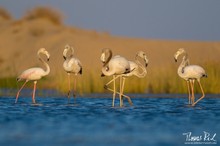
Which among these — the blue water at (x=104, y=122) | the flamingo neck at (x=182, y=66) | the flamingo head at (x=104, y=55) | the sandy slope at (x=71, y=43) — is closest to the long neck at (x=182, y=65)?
the flamingo neck at (x=182, y=66)

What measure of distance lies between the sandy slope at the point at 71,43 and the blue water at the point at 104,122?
81.3 feet

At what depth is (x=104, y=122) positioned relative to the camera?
44.0 ft

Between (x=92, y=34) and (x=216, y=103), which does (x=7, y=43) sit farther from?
(x=216, y=103)

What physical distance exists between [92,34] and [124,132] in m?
38.2

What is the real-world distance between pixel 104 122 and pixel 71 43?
105 feet

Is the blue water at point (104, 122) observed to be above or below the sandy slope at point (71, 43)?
below

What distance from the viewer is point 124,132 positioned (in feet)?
38.5

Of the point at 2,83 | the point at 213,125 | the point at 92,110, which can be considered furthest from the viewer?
the point at 2,83

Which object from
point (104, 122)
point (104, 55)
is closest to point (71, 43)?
point (104, 55)

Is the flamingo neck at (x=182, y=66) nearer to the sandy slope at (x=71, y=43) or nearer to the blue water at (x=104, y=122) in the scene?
the blue water at (x=104, y=122)

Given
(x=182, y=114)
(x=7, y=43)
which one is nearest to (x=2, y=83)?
(x=182, y=114)

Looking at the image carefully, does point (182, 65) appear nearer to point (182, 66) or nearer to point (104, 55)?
point (182, 66)

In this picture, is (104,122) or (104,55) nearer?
(104,122)

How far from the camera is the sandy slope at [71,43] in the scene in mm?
44094
